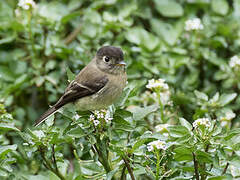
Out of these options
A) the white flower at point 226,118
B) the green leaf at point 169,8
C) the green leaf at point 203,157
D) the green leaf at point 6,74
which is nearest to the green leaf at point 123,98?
the green leaf at point 203,157

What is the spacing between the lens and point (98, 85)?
315 centimetres

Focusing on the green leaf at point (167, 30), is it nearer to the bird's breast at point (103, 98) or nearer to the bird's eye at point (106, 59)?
the bird's eye at point (106, 59)

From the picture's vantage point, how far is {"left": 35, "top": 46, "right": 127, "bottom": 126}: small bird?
303 centimetres

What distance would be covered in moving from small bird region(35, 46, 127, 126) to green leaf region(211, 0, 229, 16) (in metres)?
2.11

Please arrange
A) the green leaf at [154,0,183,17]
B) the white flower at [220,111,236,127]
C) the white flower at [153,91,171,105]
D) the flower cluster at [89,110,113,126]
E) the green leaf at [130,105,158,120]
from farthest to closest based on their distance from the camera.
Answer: the green leaf at [154,0,183,17] → the white flower at [153,91,171,105] → the white flower at [220,111,236,127] → the green leaf at [130,105,158,120] → the flower cluster at [89,110,113,126]

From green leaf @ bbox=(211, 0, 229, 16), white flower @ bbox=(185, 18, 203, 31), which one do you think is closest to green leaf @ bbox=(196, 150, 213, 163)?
white flower @ bbox=(185, 18, 203, 31)

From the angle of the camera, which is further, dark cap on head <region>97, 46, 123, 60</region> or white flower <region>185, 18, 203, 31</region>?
white flower <region>185, 18, 203, 31</region>

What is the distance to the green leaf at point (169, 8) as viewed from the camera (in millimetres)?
5051

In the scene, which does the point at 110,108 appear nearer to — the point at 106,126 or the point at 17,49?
the point at 106,126

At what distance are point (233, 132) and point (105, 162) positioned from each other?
801 millimetres

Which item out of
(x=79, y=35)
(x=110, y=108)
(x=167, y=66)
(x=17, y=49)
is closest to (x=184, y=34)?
(x=167, y=66)

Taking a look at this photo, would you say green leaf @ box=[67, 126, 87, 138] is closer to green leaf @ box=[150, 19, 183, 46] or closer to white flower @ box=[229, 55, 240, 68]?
white flower @ box=[229, 55, 240, 68]

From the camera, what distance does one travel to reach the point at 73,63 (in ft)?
14.5

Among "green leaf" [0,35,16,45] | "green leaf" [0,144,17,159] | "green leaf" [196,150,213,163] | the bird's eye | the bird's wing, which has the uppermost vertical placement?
"green leaf" [0,35,16,45]
